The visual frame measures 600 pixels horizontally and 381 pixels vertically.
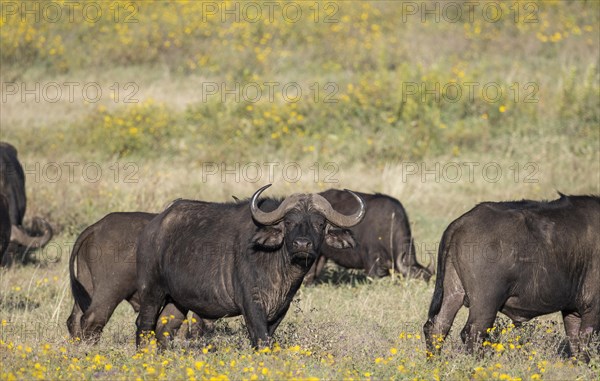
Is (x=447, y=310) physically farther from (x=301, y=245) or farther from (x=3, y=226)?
(x=3, y=226)

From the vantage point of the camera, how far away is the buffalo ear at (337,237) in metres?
9.42

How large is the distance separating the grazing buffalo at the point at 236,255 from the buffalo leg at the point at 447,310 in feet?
3.20

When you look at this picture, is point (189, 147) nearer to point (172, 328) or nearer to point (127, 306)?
point (127, 306)

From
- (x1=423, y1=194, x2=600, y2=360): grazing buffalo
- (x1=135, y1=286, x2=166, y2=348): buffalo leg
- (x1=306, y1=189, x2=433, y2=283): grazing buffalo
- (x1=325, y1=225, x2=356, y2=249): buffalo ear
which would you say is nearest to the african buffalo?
(x1=135, y1=286, x2=166, y2=348): buffalo leg

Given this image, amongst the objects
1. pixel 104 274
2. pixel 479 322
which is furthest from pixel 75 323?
pixel 479 322

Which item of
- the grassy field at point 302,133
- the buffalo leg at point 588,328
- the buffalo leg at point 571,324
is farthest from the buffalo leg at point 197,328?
the buffalo leg at point 588,328

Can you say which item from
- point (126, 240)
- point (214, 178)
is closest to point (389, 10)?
point (214, 178)

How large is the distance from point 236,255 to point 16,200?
7485 millimetres

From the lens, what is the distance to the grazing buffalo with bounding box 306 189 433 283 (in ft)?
46.4

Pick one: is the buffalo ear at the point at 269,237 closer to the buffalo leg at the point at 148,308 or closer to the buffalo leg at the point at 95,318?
the buffalo leg at the point at 148,308

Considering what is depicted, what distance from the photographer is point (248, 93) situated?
24406mm

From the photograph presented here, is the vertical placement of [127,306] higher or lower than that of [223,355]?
lower

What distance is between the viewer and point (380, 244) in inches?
558

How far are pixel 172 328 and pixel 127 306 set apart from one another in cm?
269
